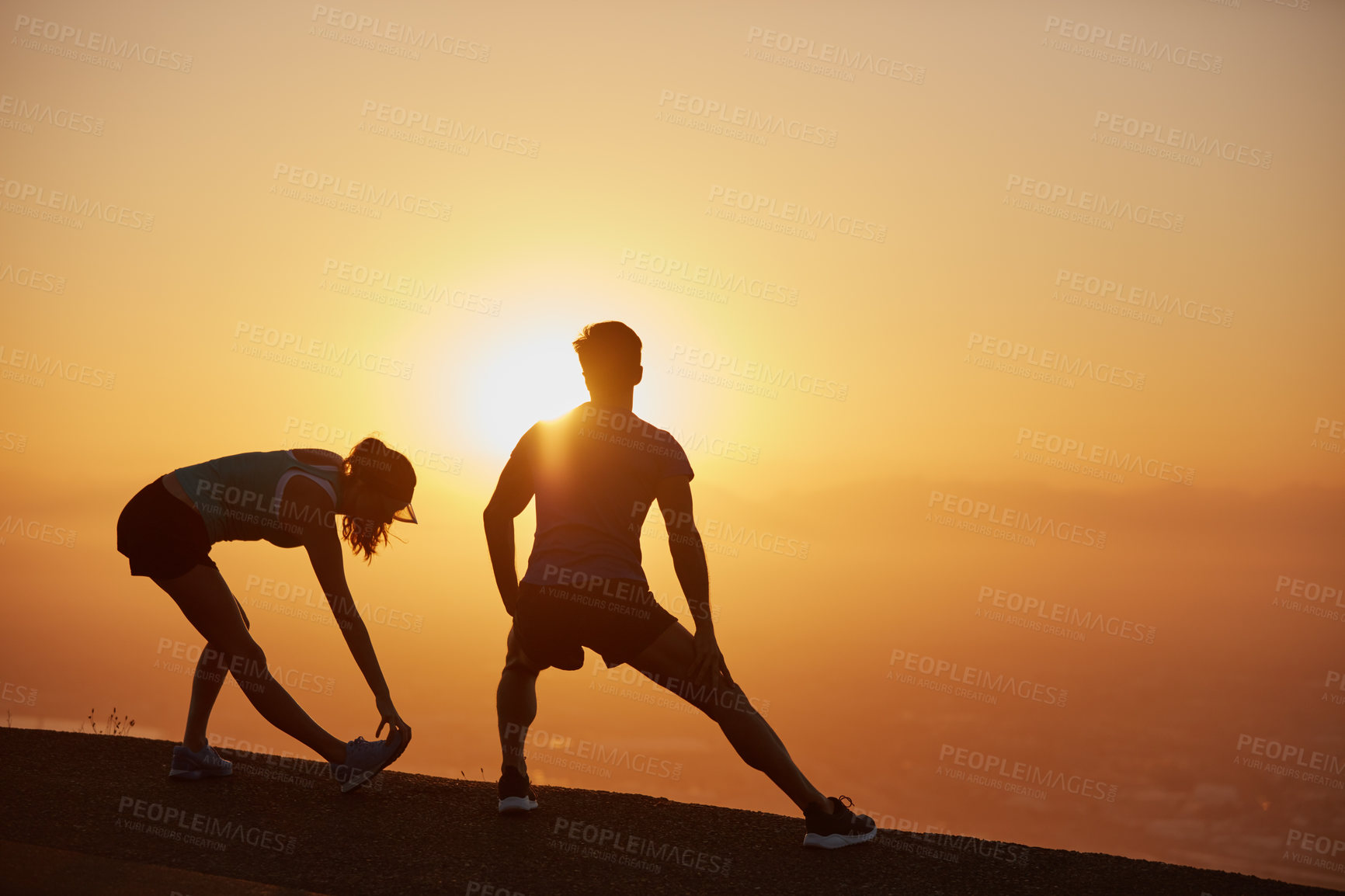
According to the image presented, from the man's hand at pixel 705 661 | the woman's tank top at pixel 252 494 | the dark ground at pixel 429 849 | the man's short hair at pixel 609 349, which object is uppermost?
the man's short hair at pixel 609 349

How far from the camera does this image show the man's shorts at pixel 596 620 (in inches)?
176

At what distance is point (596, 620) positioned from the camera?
449 centimetres

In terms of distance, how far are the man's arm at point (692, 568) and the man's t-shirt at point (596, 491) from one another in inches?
3.4

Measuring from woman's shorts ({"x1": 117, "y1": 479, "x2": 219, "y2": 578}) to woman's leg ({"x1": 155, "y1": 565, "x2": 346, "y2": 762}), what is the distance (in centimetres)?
8

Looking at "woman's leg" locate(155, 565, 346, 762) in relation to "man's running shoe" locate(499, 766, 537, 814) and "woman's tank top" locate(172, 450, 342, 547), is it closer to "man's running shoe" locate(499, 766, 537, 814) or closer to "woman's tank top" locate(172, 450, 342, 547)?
"woman's tank top" locate(172, 450, 342, 547)

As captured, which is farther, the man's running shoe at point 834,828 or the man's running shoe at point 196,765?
the man's running shoe at point 196,765

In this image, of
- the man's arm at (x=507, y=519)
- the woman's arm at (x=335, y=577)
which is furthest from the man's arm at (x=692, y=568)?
the woman's arm at (x=335, y=577)

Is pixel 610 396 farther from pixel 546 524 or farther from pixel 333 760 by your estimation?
pixel 333 760

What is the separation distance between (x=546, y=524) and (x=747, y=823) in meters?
2.30

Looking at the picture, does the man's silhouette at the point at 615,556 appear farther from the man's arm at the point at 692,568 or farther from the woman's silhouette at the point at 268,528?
the woman's silhouette at the point at 268,528

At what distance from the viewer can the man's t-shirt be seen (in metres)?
4.51

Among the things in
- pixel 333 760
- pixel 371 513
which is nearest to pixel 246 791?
pixel 333 760

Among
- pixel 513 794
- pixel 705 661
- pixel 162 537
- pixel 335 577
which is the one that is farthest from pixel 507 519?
pixel 162 537

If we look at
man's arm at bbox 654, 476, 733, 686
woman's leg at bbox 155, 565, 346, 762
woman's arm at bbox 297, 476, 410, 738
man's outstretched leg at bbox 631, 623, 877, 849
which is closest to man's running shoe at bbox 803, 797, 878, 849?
man's outstretched leg at bbox 631, 623, 877, 849
